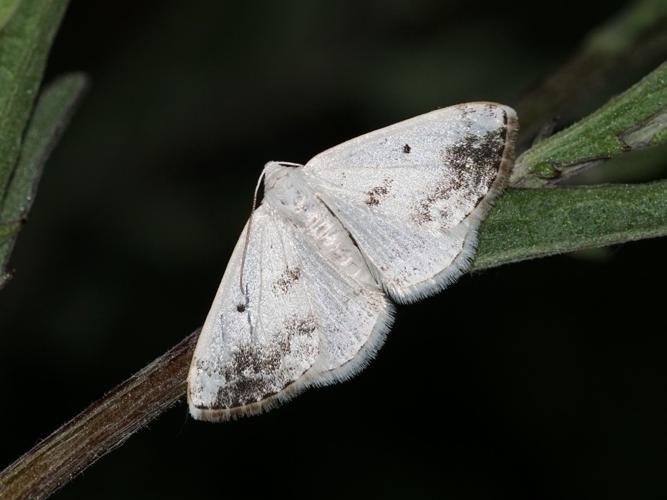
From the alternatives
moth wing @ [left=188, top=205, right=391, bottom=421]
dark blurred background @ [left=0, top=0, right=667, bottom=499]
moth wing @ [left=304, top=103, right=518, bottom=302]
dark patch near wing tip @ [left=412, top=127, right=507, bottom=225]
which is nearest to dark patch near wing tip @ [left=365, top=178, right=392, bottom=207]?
moth wing @ [left=304, top=103, right=518, bottom=302]

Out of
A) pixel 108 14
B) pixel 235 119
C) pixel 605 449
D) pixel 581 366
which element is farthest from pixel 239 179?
pixel 605 449

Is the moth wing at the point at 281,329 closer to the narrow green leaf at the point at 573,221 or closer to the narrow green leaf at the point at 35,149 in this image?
the narrow green leaf at the point at 573,221

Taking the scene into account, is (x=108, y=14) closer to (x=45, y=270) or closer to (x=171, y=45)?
(x=171, y=45)

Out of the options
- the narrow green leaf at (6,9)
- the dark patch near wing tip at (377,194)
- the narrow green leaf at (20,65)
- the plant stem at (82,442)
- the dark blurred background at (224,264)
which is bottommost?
the dark blurred background at (224,264)

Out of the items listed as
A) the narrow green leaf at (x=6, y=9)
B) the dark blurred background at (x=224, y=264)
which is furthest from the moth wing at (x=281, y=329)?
the dark blurred background at (x=224, y=264)

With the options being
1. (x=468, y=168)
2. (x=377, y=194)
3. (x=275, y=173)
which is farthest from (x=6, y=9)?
(x=468, y=168)

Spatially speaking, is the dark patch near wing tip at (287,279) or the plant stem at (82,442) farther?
the dark patch near wing tip at (287,279)
